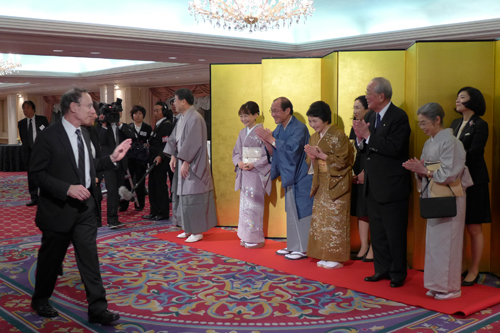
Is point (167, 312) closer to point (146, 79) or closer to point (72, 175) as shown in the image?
→ point (72, 175)

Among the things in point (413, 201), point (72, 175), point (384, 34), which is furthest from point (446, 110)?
point (384, 34)

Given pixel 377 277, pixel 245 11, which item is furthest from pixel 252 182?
pixel 245 11

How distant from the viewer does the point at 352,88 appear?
4.55m

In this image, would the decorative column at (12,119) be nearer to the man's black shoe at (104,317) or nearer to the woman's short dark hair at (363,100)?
the woman's short dark hair at (363,100)

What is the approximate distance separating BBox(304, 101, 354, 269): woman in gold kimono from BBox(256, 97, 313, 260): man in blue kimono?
296 millimetres

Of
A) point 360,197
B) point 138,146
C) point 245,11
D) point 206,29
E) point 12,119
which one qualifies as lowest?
point 360,197

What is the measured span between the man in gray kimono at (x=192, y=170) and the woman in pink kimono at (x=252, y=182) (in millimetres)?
406

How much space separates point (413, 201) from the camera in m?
4.06

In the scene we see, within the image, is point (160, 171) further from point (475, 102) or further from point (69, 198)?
point (475, 102)

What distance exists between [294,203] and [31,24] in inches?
210

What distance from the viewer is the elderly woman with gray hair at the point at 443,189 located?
3.29 m

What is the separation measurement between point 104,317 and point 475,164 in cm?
273

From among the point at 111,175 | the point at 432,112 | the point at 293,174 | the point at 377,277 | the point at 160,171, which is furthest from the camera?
the point at 160,171

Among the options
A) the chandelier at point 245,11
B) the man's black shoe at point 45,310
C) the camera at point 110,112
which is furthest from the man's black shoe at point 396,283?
the chandelier at point 245,11
